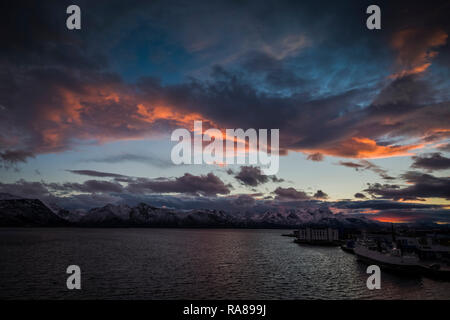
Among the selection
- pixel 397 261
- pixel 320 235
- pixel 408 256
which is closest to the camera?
pixel 397 261

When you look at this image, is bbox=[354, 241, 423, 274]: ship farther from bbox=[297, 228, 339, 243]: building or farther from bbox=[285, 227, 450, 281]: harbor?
bbox=[297, 228, 339, 243]: building

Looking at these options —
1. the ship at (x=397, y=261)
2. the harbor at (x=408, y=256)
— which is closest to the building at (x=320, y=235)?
the harbor at (x=408, y=256)

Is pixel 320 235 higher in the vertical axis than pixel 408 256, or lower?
lower

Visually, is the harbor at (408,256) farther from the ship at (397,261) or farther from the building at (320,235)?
the building at (320,235)

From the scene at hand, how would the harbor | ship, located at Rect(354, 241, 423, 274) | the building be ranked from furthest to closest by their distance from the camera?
the building < ship, located at Rect(354, 241, 423, 274) < the harbor

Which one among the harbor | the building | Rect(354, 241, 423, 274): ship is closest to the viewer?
the harbor

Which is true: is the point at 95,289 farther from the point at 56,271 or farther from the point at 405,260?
the point at 405,260

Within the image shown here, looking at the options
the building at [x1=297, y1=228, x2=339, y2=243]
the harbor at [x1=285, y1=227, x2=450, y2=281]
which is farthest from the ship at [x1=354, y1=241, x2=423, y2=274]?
the building at [x1=297, y1=228, x2=339, y2=243]

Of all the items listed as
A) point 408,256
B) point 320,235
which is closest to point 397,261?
point 408,256

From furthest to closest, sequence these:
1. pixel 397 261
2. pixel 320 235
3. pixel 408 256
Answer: pixel 320 235, pixel 408 256, pixel 397 261

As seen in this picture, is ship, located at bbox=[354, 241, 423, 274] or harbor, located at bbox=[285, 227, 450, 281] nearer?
harbor, located at bbox=[285, 227, 450, 281]

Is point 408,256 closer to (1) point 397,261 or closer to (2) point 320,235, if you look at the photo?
(1) point 397,261
